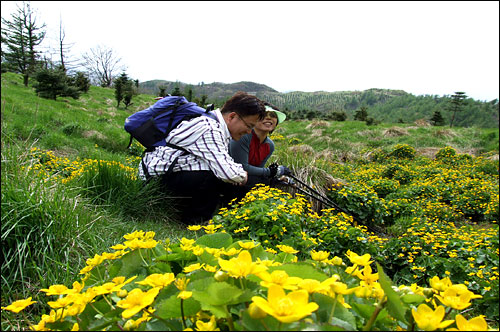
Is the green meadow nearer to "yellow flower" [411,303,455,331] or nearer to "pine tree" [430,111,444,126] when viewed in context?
"yellow flower" [411,303,455,331]

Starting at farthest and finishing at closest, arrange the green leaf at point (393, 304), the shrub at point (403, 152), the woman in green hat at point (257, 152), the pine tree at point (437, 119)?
the pine tree at point (437, 119) → the shrub at point (403, 152) → the woman in green hat at point (257, 152) → the green leaf at point (393, 304)

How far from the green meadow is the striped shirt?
305 millimetres

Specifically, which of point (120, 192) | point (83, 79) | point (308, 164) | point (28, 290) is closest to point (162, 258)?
point (28, 290)

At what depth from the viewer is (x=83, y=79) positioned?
19641mm

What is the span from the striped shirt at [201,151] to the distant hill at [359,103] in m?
17.2

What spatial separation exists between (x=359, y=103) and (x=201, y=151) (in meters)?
78.5

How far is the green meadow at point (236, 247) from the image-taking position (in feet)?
Result: 1.83

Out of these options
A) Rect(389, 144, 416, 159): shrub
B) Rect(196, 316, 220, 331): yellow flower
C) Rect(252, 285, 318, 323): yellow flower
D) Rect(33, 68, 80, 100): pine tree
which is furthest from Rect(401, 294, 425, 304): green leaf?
Rect(33, 68, 80, 100): pine tree

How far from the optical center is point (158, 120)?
2914mm

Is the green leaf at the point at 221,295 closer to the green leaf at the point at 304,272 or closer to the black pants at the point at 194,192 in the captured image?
the green leaf at the point at 304,272

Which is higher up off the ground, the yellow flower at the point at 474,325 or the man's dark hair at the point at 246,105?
the man's dark hair at the point at 246,105

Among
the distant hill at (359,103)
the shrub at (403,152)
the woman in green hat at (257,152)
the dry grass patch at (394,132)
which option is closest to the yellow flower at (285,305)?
the woman in green hat at (257,152)

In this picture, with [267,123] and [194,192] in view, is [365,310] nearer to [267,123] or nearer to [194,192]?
[194,192]

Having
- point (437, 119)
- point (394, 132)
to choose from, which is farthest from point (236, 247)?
point (437, 119)
